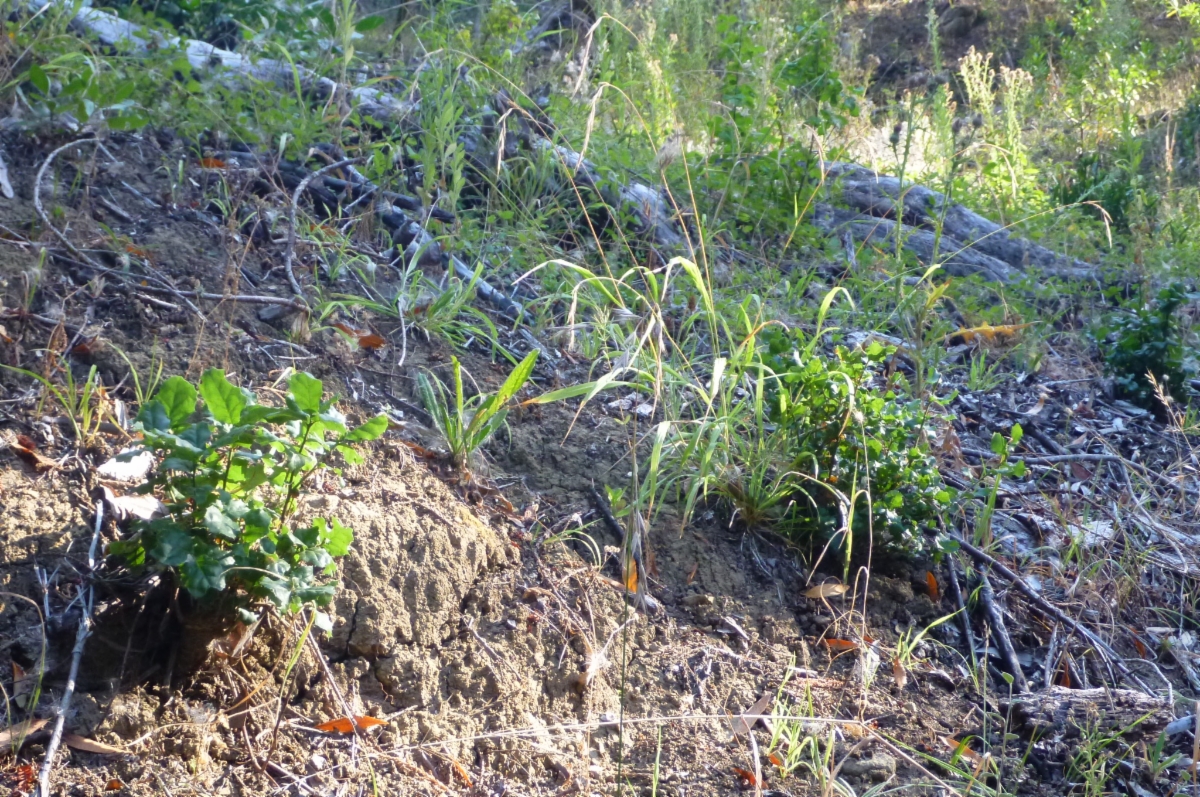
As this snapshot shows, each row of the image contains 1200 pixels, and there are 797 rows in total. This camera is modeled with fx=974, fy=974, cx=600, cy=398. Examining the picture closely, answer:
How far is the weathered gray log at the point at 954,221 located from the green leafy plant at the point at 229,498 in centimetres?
391

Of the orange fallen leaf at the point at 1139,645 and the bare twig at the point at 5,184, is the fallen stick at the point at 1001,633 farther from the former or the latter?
the bare twig at the point at 5,184

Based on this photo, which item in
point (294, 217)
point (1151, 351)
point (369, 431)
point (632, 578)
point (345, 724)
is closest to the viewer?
point (369, 431)

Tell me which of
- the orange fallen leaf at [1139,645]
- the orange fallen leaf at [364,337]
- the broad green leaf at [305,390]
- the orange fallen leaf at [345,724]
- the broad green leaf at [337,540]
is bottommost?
the orange fallen leaf at [345,724]

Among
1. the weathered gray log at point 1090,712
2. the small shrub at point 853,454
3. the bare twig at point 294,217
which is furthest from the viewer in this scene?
the bare twig at point 294,217

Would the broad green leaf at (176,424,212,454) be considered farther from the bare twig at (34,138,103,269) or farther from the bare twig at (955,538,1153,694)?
the bare twig at (955,538,1153,694)

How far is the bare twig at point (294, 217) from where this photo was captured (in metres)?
3.10

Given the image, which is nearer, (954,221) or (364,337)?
(364,337)

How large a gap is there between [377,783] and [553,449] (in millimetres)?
1229

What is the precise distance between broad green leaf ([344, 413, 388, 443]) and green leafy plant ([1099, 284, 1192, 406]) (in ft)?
11.2

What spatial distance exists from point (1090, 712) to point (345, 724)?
5.72ft

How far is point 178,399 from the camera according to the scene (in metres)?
1.72

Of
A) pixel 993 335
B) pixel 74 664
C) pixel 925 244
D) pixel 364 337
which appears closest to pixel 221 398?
pixel 74 664

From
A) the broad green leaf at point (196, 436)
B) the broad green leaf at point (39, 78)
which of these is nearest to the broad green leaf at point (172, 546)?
the broad green leaf at point (196, 436)

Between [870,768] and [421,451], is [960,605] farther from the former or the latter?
[421,451]
